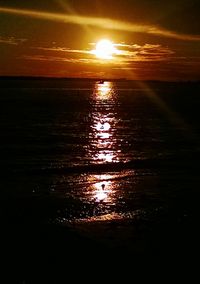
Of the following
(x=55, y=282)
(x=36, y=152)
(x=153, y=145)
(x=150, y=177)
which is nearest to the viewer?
(x=55, y=282)

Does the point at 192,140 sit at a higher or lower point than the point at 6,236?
higher

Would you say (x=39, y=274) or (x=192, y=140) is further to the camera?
(x=192, y=140)

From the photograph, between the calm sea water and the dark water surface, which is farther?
the calm sea water

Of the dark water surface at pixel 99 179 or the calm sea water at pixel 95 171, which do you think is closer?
the dark water surface at pixel 99 179

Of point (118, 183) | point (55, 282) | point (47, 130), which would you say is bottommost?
point (55, 282)

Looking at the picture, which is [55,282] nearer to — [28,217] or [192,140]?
[28,217]

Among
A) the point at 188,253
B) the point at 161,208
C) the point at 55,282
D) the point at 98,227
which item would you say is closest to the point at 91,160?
the point at 161,208

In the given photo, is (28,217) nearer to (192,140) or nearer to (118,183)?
(118,183)

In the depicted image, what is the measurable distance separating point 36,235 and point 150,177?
450 inches

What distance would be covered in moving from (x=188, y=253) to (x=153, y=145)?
2563 centimetres

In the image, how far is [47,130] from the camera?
4978 cm

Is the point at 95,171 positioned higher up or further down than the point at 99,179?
higher up

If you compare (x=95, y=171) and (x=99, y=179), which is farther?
(x=95, y=171)

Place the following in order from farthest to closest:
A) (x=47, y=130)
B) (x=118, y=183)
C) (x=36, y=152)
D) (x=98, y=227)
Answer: (x=47, y=130), (x=36, y=152), (x=118, y=183), (x=98, y=227)
